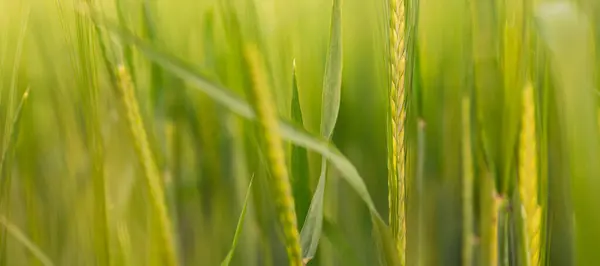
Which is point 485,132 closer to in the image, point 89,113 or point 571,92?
point 571,92

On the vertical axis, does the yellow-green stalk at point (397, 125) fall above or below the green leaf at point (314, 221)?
above

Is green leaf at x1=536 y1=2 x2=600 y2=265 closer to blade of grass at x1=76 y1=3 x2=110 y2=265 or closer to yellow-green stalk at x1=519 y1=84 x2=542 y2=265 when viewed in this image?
yellow-green stalk at x1=519 y1=84 x2=542 y2=265

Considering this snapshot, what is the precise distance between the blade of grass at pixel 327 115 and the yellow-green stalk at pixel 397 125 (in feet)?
0.14

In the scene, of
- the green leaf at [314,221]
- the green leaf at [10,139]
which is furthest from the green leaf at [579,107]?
the green leaf at [10,139]

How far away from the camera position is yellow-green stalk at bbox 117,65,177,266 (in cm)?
18

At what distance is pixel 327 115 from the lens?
0.85 feet

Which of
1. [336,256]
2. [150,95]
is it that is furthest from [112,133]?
[336,256]

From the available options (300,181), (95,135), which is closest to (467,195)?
(300,181)

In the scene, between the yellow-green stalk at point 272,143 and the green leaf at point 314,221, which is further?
the green leaf at point 314,221

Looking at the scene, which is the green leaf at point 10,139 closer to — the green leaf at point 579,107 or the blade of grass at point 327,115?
the blade of grass at point 327,115

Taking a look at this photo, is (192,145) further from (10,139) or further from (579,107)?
(579,107)

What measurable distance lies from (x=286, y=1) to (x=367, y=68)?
106 mm

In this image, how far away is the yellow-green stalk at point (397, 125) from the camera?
0.66ft

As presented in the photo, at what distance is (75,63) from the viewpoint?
0.94 feet
